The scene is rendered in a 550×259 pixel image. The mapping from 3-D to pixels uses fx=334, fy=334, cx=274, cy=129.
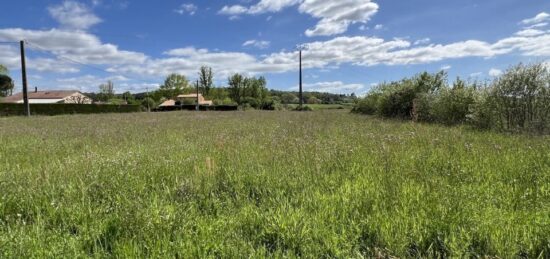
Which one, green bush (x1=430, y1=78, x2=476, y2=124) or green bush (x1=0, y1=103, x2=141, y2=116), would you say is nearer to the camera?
green bush (x1=430, y1=78, x2=476, y2=124)

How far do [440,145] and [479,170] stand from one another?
2590 mm

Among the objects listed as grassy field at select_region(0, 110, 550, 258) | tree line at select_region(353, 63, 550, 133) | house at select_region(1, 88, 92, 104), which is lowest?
grassy field at select_region(0, 110, 550, 258)

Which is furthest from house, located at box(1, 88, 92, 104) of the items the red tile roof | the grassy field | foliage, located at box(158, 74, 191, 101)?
the grassy field

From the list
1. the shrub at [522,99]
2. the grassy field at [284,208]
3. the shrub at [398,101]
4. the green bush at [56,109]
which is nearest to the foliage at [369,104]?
the shrub at [398,101]

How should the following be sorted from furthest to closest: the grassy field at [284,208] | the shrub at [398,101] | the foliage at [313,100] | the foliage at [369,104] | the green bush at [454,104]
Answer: the foliage at [313,100]
the foliage at [369,104]
the shrub at [398,101]
the green bush at [454,104]
the grassy field at [284,208]

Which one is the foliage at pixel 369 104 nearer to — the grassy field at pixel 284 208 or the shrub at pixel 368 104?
the shrub at pixel 368 104

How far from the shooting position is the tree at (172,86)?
362 ft

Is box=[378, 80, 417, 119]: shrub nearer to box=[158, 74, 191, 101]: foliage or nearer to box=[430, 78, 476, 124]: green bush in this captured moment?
box=[430, 78, 476, 124]: green bush

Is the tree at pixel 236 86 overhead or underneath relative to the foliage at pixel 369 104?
overhead

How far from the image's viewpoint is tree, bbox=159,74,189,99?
110312mm

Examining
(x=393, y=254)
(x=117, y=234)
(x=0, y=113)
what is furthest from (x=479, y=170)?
(x=0, y=113)

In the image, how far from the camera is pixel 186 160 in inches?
238

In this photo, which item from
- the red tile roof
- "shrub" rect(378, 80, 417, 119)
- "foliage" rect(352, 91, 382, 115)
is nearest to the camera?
"shrub" rect(378, 80, 417, 119)

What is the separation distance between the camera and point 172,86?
111188 mm
